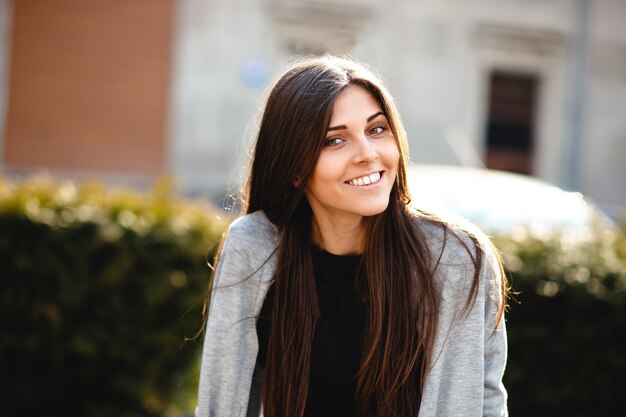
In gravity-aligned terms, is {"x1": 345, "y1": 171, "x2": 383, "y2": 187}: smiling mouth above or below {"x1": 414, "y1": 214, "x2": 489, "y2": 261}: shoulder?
above

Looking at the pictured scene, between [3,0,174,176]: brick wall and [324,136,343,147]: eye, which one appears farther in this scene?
[3,0,174,176]: brick wall

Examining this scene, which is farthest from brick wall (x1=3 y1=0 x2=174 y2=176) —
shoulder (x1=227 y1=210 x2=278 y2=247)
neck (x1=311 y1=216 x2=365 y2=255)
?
neck (x1=311 y1=216 x2=365 y2=255)

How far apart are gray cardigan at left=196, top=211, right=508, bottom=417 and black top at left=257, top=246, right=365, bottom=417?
0.21 metres

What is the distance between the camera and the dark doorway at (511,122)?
56.2ft

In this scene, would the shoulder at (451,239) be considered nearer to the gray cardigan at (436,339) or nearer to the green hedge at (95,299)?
the gray cardigan at (436,339)

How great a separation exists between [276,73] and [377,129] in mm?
11869

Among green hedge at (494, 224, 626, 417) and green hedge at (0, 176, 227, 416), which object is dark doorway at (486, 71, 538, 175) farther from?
green hedge at (0, 176, 227, 416)

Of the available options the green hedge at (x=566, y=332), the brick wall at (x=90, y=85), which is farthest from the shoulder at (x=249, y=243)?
the brick wall at (x=90, y=85)

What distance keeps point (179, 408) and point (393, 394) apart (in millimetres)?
2531

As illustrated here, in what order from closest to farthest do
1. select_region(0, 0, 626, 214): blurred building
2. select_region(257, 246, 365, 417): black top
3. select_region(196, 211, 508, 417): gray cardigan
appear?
select_region(196, 211, 508, 417): gray cardigan → select_region(257, 246, 365, 417): black top → select_region(0, 0, 626, 214): blurred building

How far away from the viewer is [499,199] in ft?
20.5

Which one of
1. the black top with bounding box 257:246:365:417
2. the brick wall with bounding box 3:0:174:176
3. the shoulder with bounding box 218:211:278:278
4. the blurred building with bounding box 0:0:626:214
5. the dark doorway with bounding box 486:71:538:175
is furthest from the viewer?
the dark doorway with bounding box 486:71:538:175

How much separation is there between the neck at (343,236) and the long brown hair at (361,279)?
0.05m

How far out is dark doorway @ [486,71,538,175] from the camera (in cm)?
1714
